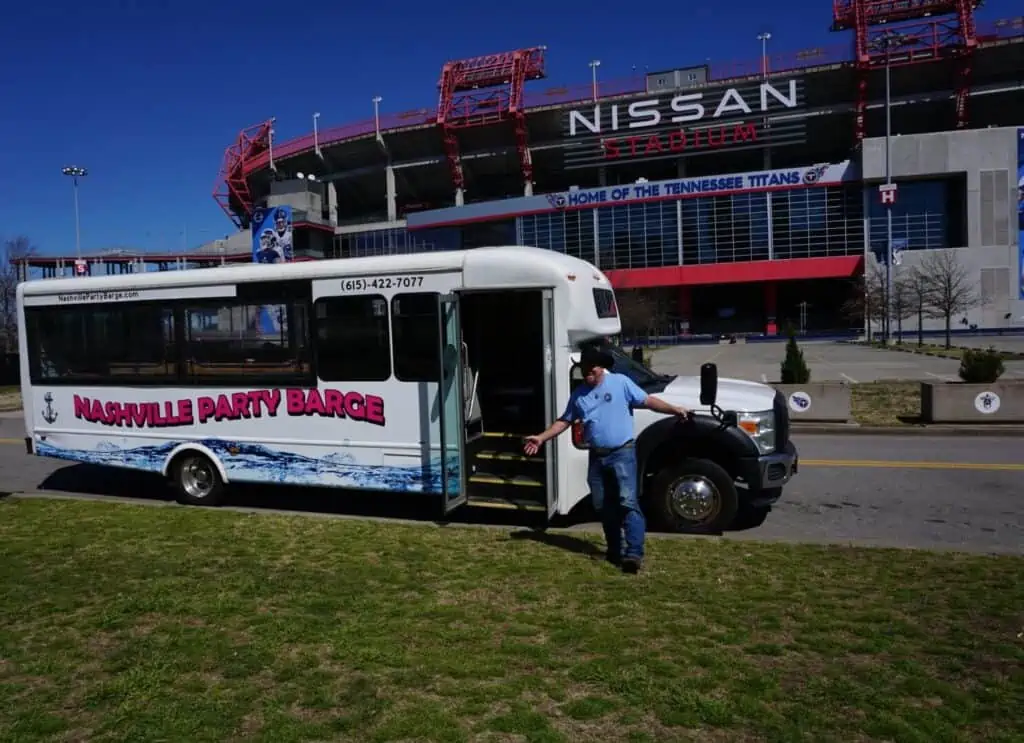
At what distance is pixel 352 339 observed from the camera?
821 cm

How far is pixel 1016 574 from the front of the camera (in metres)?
5.56

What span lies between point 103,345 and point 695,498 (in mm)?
7167

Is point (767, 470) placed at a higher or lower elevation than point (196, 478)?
higher

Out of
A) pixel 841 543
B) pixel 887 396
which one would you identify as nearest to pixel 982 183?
pixel 887 396

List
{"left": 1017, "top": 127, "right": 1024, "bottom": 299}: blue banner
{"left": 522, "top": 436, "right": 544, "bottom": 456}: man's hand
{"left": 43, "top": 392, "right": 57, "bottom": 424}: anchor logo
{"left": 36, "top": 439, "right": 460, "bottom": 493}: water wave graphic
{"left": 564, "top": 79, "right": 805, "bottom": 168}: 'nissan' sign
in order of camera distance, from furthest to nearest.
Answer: {"left": 564, "top": 79, "right": 805, "bottom": 168}: 'nissan' sign < {"left": 1017, "top": 127, "right": 1024, "bottom": 299}: blue banner < {"left": 43, "top": 392, "right": 57, "bottom": 424}: anchor logo < {"left": 36, "top": 439, "right": 460, "bottom": 493}: water wave graphic < {"left": 522, "top": 436, "right": 544, "bottom": 456}: man's hand

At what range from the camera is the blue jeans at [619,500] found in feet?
19.0

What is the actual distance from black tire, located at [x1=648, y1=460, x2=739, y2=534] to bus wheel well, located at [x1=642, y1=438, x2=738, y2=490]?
0.13 meters

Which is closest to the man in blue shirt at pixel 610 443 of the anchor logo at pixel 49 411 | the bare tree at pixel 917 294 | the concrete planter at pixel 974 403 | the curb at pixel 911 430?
the anchor logo at pixel 49 411

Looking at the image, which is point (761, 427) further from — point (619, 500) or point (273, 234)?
point (273, 234)

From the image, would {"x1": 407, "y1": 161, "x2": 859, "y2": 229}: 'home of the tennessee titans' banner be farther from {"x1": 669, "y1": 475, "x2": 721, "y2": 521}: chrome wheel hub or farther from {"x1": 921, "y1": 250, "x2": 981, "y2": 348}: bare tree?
{"x1": 669, "y1": 475, "x2": 721, "y2": 521}: chrome wheel hub

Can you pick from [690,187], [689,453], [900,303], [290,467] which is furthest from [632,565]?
[690,187]

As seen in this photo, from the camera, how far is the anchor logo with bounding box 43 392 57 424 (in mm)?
10016

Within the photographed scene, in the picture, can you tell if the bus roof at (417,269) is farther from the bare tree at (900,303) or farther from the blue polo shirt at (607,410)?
the bare tree at (900,303)

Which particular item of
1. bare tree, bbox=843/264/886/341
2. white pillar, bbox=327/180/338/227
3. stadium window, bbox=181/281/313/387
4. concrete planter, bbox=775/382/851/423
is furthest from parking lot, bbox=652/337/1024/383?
white pillar, bbox=327/180/338/227
